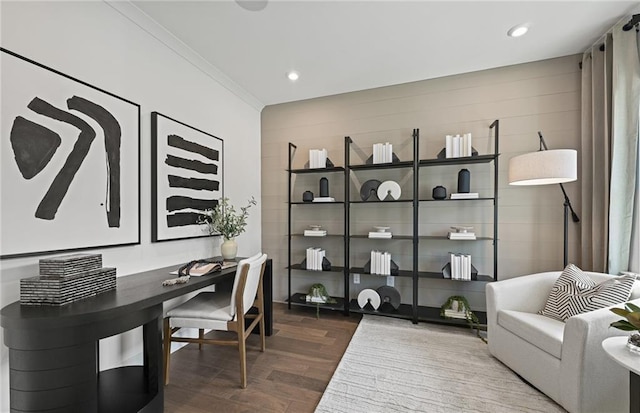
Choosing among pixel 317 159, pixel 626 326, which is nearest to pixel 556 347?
pixel 626 326

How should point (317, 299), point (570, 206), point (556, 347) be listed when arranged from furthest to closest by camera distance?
point (317, 299) < point (570, 206) < point (556, 347)

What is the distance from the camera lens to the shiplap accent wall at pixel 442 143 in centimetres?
272

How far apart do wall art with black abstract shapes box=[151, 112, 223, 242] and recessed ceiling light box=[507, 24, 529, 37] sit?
9.65 ft

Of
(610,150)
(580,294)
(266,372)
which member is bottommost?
(266,372)

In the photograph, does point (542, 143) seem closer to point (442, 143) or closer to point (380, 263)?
point (442, 143)

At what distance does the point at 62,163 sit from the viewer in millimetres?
1563

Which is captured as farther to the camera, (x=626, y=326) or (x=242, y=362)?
(x=242, y=362)

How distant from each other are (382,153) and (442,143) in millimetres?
716

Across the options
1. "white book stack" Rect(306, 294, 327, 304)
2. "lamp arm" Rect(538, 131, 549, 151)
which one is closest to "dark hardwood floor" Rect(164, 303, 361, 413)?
"white book stack" Rect(306, 294, 327, 304)

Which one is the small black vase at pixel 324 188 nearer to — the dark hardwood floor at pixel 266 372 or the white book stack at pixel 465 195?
the white book stack at pixel 465 195

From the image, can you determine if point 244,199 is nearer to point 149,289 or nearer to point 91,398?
point 149,289

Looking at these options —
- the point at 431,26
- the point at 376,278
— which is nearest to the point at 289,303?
the point at 376,278

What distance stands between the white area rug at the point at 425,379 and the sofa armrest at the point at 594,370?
234 millimetres

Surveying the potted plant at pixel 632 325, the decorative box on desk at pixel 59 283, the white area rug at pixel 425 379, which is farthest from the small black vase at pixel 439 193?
the decorative box on desk at pixel 59 283
